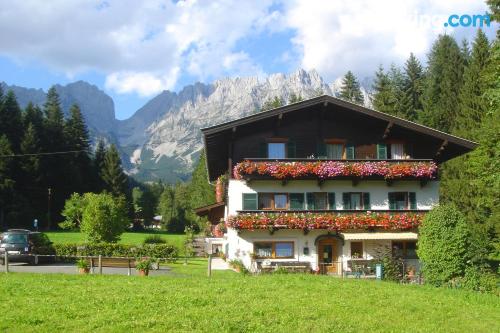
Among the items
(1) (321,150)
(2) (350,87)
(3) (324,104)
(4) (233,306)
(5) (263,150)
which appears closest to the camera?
(4) (233,306)

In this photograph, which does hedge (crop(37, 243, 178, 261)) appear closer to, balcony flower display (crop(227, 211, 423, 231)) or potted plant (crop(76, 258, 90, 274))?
balcony flower display (crop(227, 211, 423, 231))

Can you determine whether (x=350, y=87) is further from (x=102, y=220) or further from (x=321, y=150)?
(x=102, y=220)

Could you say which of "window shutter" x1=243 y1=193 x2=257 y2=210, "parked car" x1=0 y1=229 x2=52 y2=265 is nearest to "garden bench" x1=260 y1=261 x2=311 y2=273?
"window shutter" x1=243 y1=193 x2=257 y2=210

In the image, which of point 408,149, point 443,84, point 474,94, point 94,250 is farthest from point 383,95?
point 94,250

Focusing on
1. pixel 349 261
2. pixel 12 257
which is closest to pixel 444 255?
pixel 349 261

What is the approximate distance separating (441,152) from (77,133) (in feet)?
217

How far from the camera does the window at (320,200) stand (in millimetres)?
30312

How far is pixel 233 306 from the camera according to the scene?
1310 cm

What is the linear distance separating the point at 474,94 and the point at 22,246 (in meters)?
40.3

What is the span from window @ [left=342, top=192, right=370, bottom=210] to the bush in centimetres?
886

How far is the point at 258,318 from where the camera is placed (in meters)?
12.0

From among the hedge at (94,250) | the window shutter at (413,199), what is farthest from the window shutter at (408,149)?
the hedge at (94,250)

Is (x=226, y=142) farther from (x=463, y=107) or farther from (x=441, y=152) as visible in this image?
(x=463, y=107)

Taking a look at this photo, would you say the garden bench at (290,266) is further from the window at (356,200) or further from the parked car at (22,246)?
the parked car at (22,246)
